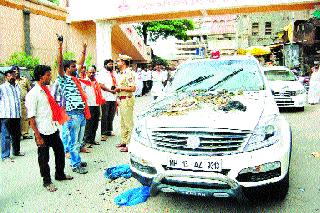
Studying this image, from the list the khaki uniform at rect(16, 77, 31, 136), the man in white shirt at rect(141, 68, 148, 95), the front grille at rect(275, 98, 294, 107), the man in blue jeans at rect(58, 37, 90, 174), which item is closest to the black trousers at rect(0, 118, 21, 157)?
the man in blue jeans at rect(58, 37, 90, 174)

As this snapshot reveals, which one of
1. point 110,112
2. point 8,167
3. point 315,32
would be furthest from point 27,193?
point 315,32

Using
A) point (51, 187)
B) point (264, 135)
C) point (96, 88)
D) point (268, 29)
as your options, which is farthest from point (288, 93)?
point (268, 29)

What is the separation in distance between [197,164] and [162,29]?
37271mm

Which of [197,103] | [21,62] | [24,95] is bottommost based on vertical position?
[24,95]

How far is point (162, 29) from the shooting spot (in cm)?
3969

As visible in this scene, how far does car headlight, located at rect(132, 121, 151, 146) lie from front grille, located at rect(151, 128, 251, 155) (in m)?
0.32

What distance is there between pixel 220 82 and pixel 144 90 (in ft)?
56.1

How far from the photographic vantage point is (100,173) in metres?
5.78

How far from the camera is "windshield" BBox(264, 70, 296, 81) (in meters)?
12.3

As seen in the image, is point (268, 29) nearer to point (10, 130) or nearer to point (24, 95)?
point (24, 95)

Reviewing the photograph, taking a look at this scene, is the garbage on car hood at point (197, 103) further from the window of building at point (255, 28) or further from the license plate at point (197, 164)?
the window of building at point (255, 28)

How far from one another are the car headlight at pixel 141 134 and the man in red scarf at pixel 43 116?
4.64ft

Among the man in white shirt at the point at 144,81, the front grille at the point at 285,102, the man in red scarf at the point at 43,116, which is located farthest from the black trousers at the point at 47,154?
the man in white shirt at the point at 144,81

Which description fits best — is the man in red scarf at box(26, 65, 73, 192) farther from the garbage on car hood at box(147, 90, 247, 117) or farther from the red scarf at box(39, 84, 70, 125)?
the garbage on car hood at box(147, 90, 247, 117)
